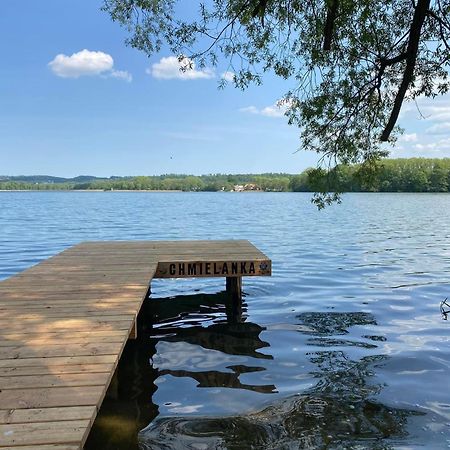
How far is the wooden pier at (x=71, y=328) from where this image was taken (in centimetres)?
246

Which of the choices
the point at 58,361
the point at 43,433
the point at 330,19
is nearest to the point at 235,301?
the point at 330,19

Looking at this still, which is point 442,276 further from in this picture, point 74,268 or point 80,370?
point 80,370

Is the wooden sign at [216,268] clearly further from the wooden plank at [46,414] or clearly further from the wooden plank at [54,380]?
the wooden plank at [46,414]

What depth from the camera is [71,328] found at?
4070mm

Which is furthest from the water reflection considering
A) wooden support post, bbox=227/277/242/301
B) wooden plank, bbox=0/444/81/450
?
wooden plank, bbox=0/444/81/450

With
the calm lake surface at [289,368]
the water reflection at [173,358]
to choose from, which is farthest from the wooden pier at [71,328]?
the calm lake surface at [289,368]

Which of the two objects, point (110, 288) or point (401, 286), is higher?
point (110, 288)

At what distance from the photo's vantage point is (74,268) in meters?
7.30

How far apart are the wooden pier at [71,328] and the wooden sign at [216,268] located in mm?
16

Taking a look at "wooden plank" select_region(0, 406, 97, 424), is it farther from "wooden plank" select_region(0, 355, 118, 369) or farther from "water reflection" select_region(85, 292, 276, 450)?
"water reflection" select_region(85, 292, 276, 450)

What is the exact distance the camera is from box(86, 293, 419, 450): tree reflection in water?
3.87 metres

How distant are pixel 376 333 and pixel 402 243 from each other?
1262 centimetres

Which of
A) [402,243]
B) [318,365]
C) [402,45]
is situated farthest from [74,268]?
[402,243]

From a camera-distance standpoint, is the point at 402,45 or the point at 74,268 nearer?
the point at 402,45
